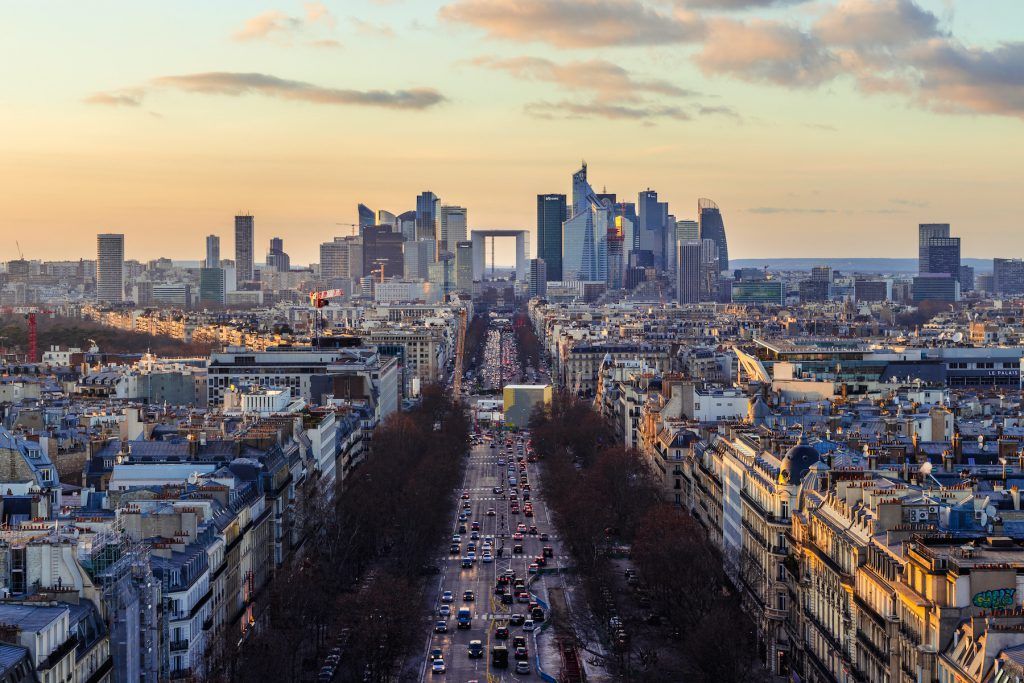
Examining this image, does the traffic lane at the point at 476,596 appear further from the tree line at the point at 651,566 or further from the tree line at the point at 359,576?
the tree line at the point at 651,566

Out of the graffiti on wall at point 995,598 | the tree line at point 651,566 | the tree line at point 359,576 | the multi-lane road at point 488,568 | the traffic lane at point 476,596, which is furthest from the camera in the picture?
the multi-lane road at point 488,568

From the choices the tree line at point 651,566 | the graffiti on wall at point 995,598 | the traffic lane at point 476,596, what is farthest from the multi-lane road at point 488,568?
the graffiti on wall at point 995,598

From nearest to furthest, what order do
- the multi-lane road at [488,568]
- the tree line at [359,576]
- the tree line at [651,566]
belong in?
the tree line at [651,566] < the tree line at [359,576] < the multi-lane road at [488,568]

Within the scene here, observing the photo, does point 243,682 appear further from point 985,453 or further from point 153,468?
point 985,453

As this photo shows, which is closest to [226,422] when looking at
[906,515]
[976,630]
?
[906,515]

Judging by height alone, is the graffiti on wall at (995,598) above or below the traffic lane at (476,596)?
above

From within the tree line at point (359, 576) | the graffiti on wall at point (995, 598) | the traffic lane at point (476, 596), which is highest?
the graffiti on wall at point (995, 598)

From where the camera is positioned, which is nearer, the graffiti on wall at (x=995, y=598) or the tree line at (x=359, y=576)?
the graffiti on wall at (x=995, y=598)
